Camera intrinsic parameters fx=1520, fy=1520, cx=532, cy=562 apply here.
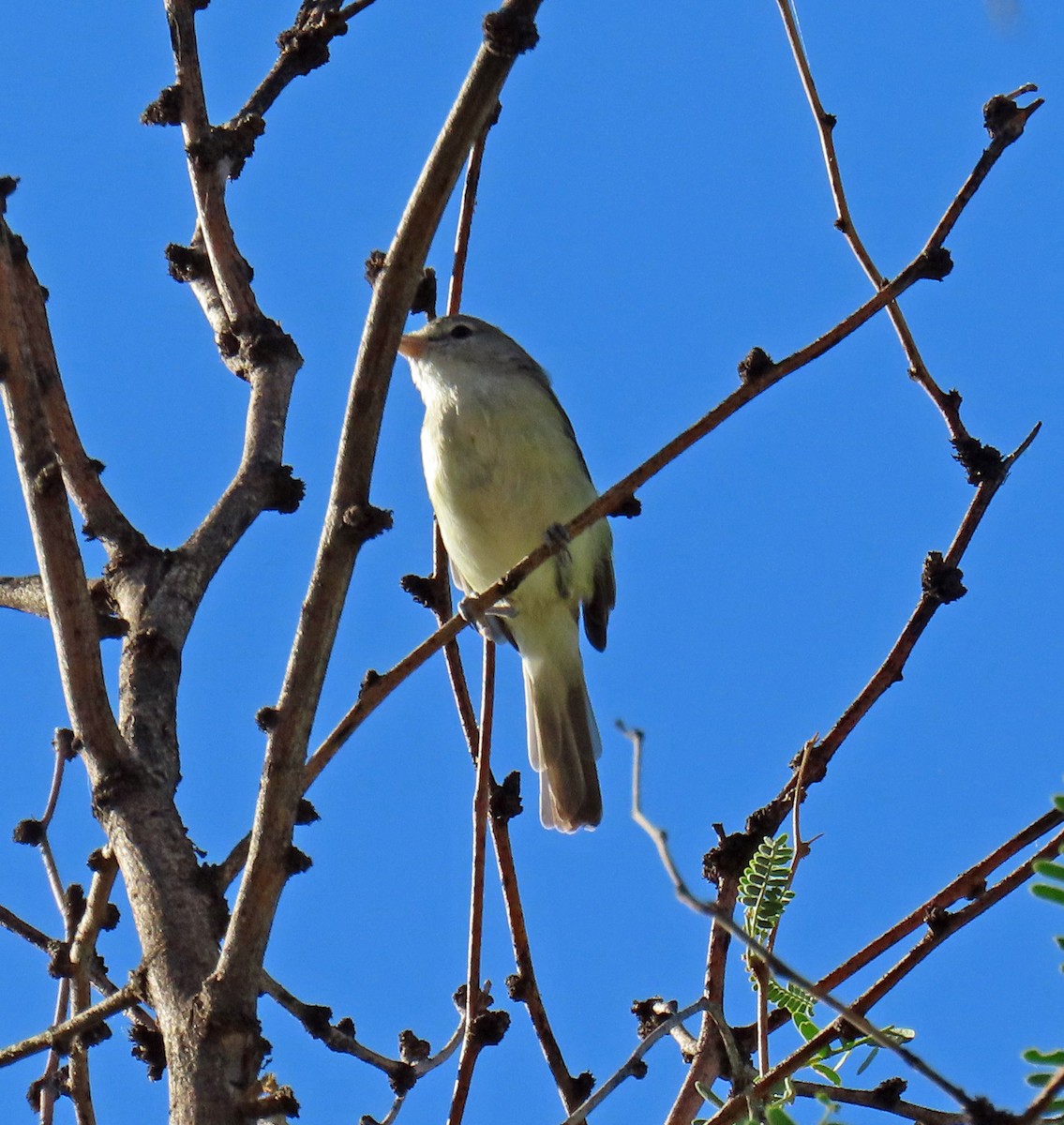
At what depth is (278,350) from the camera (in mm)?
4340

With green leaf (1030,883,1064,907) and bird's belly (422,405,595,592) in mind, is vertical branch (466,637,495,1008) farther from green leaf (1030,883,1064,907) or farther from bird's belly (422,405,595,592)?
bird's belly (422,405,595,592)

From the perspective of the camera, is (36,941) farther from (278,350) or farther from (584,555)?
(584,555)

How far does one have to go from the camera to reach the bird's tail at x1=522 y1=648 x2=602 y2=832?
6129mm

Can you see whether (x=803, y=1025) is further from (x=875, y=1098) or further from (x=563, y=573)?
(x=563, y=573)

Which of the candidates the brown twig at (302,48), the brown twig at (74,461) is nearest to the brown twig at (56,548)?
the brown twig at (74,461)

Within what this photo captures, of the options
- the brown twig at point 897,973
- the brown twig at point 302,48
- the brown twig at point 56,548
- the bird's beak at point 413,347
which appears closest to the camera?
A: the brown twig at point 897,973

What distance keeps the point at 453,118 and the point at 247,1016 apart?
5.30 ft

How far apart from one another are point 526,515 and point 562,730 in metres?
1.06

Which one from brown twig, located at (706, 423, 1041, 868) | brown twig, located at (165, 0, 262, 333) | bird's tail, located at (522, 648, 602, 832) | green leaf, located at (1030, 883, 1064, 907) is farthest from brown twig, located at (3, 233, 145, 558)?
bird's tail, located at (522, 648, 602, 832)

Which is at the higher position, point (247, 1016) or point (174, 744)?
point (174, 744)

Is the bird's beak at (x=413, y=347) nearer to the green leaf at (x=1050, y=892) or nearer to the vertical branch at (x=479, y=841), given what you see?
the vertical branch at (x=479, y=841)

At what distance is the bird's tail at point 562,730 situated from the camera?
613 centimetres

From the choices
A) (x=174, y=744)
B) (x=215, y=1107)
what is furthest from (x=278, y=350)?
(x=215, y=1107)

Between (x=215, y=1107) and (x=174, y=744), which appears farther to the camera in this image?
(x=174, y=744)
